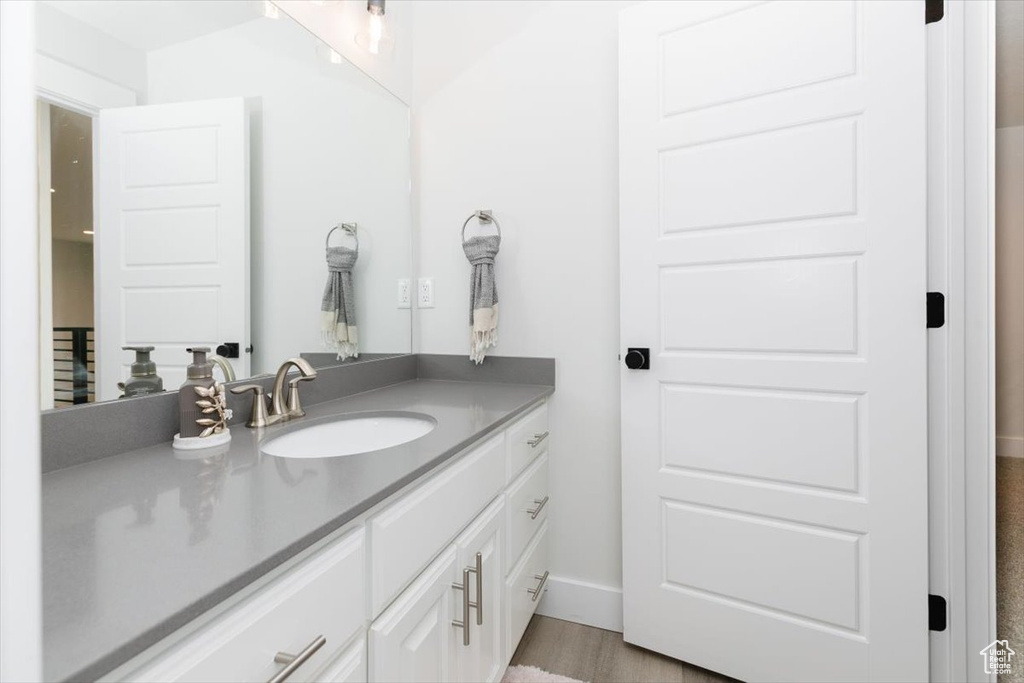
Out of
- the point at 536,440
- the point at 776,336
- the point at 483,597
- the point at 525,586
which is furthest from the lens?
the point at 536,440

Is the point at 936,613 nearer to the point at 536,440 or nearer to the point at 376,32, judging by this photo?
the point at 536,440

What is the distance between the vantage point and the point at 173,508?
66 cm

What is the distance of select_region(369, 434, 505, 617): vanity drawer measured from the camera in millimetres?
748

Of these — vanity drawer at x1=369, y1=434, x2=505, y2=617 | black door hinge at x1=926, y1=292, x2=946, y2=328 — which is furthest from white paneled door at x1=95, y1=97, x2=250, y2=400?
black door hinge at x1=926, y1=292, x2=946, y2=328

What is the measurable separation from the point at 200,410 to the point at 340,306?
26.2 inches

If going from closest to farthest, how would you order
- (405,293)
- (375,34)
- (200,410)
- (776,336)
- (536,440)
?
1. (200,410)
2. (776,336)
3. (536,440)
4. (375,34)
5. (405,293)

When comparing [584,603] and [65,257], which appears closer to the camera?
[65,257]

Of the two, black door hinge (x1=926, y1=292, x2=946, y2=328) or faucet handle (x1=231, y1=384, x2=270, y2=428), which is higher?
black door hinge (x1=926, y1=292, x2=946, y2=328)

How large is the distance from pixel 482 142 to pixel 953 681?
216 centimetres

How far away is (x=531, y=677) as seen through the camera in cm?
142

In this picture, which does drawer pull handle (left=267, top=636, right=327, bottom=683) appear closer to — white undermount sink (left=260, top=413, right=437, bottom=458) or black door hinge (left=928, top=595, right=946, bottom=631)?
white undermount sink (left=260, top=413, right=437, bottom=458)

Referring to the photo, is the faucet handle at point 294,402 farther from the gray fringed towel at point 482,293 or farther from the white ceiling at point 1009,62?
the white ceiling at point 1009,62

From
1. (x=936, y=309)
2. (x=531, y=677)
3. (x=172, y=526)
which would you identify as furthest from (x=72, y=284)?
(x=936, y=309)

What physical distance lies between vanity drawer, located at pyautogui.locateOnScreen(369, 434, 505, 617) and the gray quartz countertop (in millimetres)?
53
